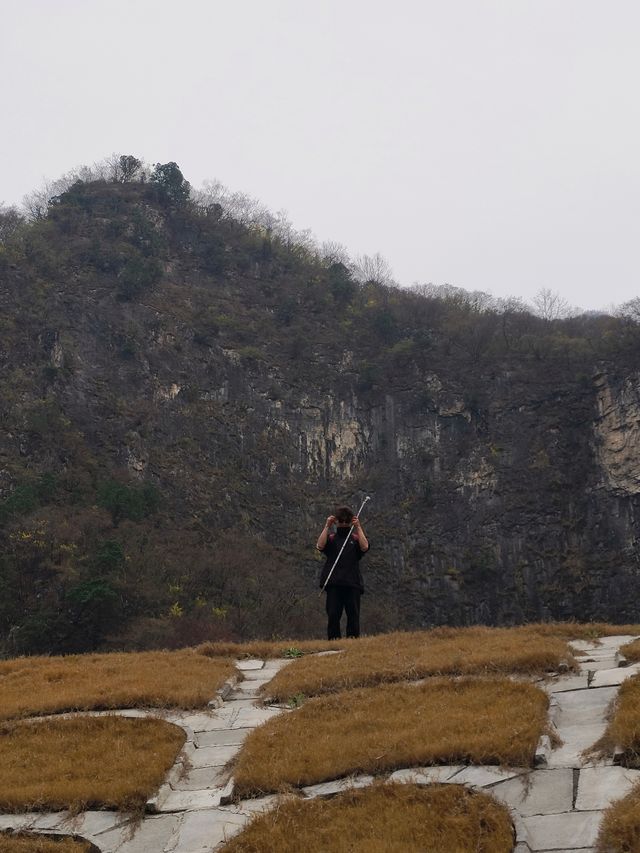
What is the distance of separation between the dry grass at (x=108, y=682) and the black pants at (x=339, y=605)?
63.1 inches

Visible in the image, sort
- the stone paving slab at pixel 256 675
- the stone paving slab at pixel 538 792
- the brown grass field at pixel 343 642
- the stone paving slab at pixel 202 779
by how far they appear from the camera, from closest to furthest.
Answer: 1. the stone paving slab at pixel 538 792
2. the stone paving slab at pixel 202 779
3. the stone paving slab at pixel 256 675
4. the brown grass field at pixel 343 642

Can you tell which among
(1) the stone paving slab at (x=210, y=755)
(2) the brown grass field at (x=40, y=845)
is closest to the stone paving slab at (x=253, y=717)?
(1) the stone paving slab at (x=210, y=755)

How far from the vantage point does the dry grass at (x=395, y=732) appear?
226 inches

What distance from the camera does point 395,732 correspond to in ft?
20.8

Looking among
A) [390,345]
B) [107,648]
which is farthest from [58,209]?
[107,648]

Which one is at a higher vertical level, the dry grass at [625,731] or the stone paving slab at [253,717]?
the dry grass at [625,731]

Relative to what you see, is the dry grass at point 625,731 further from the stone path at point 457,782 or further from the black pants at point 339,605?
the black pants at point 339,605

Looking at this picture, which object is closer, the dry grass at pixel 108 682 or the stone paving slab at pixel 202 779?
the stone paving slab at pixel 202 779

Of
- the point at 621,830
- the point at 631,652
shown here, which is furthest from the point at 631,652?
the point at 621,830

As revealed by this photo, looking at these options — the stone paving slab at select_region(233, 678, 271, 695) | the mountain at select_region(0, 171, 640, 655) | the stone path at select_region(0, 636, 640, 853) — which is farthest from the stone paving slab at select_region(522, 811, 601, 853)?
the mountain at select_region(0, 171, 640, 655)

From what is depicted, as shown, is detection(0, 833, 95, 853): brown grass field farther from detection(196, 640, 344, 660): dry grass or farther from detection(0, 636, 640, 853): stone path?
detection(196, 640, 344, 660): dry grass

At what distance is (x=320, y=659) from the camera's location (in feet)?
31.7

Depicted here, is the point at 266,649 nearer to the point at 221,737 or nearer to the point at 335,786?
the point at 221,737

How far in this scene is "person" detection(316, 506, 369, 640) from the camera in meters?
11.2
